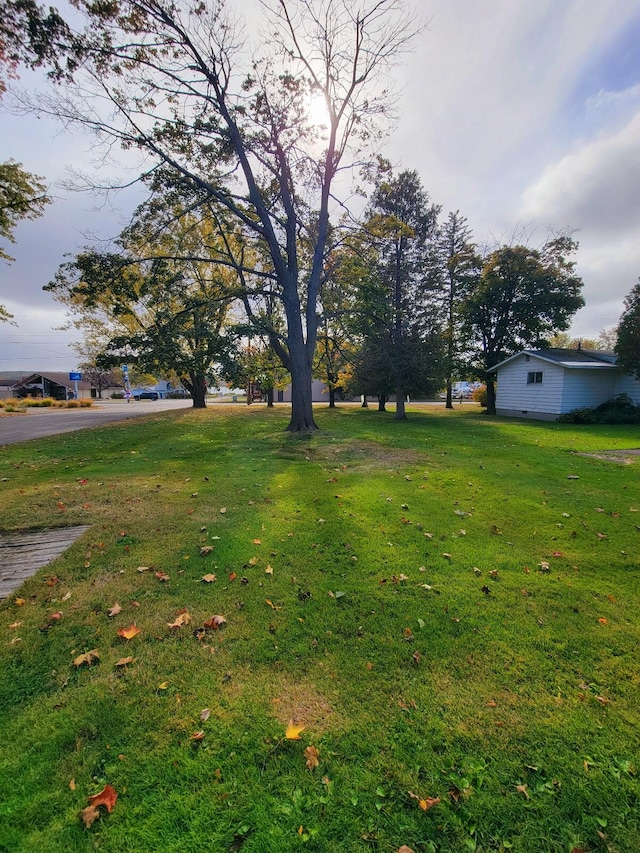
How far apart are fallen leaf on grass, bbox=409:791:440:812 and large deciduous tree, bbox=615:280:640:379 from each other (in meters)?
20.2

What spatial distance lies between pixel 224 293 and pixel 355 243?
18.3 feet

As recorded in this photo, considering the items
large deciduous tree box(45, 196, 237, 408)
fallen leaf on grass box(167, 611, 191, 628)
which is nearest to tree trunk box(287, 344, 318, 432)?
large deciduous tree box(45, 196, 237, 408)

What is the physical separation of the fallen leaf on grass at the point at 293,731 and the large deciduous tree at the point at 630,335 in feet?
66.8

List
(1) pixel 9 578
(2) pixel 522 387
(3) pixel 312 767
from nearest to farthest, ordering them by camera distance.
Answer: (3) pixel 312 767 < (1) pixel 9 578 < (2) pixel 522 387

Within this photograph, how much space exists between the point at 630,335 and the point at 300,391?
49.4 ft

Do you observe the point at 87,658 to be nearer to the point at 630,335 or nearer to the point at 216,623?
the point at 216,623

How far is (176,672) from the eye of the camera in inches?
90.5

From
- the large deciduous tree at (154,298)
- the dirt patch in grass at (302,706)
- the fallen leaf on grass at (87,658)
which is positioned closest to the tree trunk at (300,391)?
the large deciduous tree at (154,298)

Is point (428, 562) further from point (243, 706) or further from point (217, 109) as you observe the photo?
point (217, 109)

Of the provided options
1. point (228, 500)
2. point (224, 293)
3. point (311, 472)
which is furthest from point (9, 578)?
point (224, 293)

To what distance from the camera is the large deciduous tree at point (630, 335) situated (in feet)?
52.0

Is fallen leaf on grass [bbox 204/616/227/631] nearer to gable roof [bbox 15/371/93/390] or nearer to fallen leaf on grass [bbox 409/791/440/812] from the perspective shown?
fallen leaf on grass [bbox 409/791/440/812]

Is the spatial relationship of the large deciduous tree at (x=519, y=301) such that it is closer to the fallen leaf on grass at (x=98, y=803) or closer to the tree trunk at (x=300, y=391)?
the tree trunk at (x=300, y=391)

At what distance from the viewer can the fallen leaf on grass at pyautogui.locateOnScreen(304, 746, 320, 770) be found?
5.73ft
